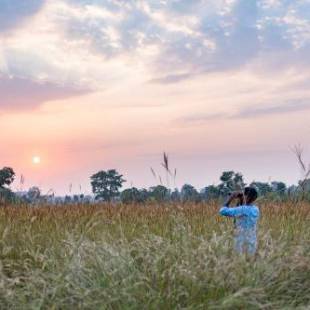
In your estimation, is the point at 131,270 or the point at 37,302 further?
the point at 131,270

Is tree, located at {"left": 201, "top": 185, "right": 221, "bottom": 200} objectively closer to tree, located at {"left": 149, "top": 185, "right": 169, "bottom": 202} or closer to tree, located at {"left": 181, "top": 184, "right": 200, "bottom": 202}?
tree, located at {"left": 181, "top": 184, "right": 200, "bottom": 202}

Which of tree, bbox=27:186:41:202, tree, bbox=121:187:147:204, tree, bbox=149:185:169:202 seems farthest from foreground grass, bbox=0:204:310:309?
tree, bbox=121:187:147:204

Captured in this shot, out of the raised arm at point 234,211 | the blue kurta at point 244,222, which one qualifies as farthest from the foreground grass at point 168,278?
the raised arm at point 234,211

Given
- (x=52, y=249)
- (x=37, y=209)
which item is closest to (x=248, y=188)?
(x=52, y=249)

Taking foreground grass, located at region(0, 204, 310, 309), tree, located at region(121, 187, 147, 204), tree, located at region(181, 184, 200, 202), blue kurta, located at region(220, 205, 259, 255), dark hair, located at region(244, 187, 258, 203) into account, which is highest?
tree, located at region(121, 187, 147, 204)

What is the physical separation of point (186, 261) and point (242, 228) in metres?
1.37

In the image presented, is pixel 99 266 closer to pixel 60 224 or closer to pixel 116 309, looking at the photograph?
pixel 116 309

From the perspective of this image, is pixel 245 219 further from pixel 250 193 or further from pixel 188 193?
pixel 188 193

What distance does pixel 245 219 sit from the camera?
268 inches

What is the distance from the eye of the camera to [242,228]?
6.34m

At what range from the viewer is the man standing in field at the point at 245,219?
578cm

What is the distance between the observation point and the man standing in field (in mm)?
5777

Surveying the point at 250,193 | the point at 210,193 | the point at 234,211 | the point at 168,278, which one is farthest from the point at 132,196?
the point at 168,278

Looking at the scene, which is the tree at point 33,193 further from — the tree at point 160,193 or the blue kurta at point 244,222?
the blue kurta at point 244,222
